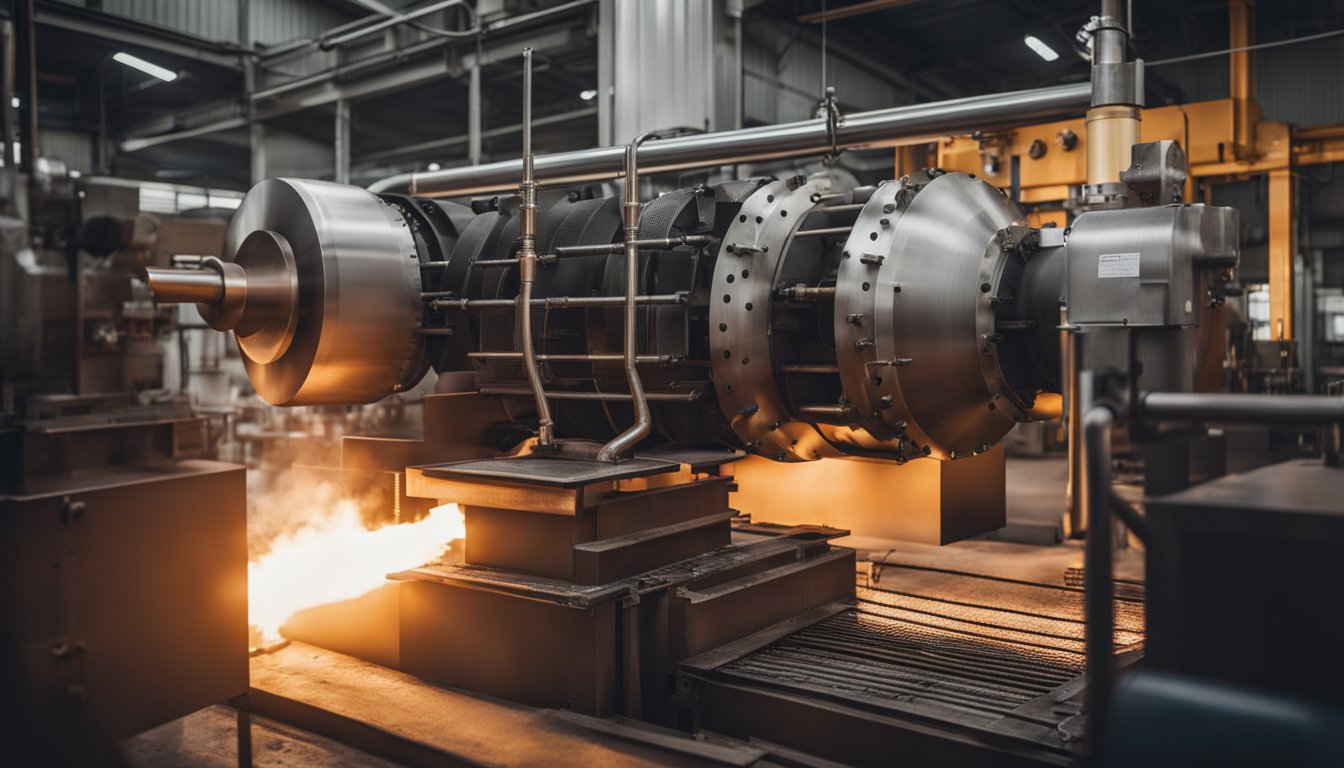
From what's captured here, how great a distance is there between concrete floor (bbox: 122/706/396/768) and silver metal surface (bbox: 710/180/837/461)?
143 centimetres

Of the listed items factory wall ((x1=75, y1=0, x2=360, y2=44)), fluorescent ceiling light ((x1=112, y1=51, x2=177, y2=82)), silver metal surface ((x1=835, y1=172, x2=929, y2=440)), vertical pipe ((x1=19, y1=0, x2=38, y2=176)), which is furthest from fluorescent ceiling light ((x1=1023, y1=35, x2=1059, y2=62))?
vertical pipe ((x1=19, y1=0, x2=38, y2=176))

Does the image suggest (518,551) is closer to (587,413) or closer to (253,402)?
(587,413)

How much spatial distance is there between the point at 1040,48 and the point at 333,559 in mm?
8007

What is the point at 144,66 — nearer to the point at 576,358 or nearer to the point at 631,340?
the point at 576,358

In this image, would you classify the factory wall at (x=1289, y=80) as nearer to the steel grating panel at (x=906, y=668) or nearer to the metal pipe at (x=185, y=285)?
the steel grating panel at (x=906, y=668)

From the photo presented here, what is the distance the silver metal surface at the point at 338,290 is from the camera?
140 inches

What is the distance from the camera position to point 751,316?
3121 millimetres

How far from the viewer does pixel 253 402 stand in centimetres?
885

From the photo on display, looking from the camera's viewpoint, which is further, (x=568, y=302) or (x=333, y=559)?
(x=333, y=559)

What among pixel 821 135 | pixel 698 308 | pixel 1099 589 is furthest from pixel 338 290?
pixel 1099 589

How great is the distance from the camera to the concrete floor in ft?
8.59

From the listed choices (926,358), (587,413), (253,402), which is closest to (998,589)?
(926,358)

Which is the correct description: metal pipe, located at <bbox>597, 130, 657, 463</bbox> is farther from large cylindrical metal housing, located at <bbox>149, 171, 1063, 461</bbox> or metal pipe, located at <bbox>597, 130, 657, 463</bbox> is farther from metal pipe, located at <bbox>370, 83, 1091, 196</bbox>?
metal pipe, located at <bbox>370, 83, 1091, 196</bbox>

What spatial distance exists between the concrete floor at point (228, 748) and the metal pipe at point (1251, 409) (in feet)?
6.67
